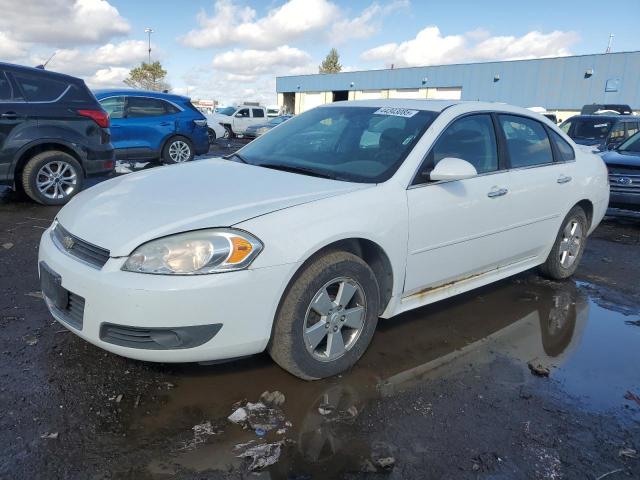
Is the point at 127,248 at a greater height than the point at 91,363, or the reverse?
the point at 127,248

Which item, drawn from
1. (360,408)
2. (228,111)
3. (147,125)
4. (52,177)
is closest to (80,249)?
(360,408)

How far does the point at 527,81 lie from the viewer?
1342 inches

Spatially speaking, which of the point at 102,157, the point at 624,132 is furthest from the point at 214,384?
the point at 624,132

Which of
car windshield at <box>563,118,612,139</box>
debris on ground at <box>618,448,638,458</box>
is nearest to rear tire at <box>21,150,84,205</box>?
debris on ground at <box>618,448,638,458</box>

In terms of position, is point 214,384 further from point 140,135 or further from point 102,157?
point 140,135

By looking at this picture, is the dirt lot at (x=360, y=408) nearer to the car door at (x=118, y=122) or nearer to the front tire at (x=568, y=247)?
the front tire at (x=568, y=247)

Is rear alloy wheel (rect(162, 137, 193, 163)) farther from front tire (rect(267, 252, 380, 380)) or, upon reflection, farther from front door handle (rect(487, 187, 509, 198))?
front tire (rect(267, 252, 380, 380))

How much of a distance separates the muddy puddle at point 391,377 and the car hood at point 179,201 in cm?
91

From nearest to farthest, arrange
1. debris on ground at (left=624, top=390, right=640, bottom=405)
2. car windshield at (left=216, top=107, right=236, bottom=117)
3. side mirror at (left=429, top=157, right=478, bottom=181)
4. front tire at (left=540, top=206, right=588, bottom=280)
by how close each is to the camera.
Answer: debris on ground at (left=624, top=390, right=640, bottom=405) → side mirror at (left=429, top=157, right=478, bottom=181) → front tire at (left=540, top=206, right=588, bottom=280) → car windshield at (left=216, top=107, right=236, bottom=117)

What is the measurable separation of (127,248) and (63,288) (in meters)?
0.47

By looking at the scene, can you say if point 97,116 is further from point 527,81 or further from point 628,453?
point 527,81

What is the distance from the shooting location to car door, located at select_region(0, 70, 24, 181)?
650 cm

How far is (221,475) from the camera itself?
86.3 inches

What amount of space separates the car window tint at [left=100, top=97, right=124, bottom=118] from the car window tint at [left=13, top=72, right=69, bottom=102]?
3277mm
